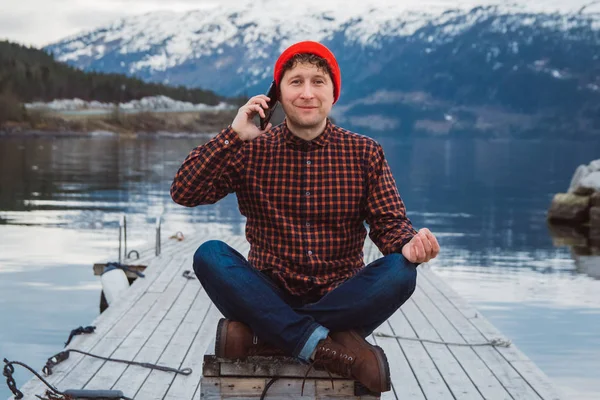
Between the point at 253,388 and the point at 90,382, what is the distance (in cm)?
196

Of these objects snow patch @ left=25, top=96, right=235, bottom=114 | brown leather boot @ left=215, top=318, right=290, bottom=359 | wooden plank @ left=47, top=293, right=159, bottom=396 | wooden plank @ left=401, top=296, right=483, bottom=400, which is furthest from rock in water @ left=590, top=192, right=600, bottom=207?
snow patch @ left=25, top=96, right=235, bottom=114

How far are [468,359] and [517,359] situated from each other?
0.34 metres

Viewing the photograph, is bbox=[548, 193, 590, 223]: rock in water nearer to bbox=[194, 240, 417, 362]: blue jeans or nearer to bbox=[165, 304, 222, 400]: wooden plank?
bbox=[165, 304, 222, 400]: wooden plank

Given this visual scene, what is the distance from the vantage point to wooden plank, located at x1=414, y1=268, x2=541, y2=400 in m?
5.57

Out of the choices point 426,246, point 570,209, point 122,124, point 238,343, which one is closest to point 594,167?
point 570,209

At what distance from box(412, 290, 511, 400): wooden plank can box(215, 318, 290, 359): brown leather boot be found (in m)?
2.04

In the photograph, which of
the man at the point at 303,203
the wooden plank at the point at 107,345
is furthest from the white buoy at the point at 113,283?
the man at the point at 303,203

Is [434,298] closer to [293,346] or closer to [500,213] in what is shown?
[293,346]

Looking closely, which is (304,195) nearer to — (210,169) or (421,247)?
(210,169)

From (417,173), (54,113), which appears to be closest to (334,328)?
(417,173)

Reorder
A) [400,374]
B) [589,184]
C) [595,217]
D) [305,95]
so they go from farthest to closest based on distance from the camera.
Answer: [589,184], [595,217], [400,374], [305,95]

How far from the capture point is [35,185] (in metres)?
34.8

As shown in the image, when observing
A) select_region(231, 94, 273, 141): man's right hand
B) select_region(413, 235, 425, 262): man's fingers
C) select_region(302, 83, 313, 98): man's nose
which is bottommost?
select_region(413, 235, 425, 262): man's fingers

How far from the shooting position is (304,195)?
4.08 m
